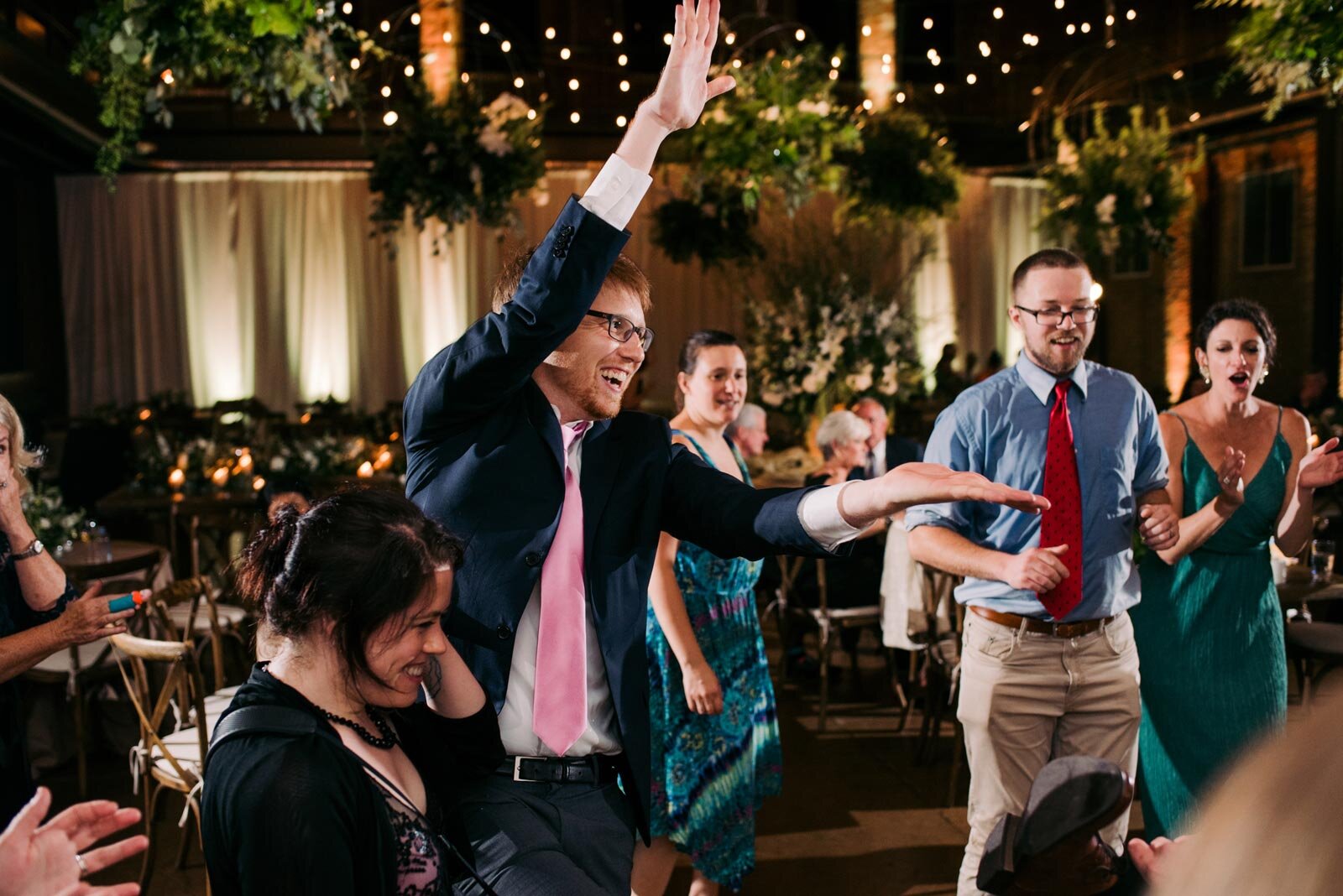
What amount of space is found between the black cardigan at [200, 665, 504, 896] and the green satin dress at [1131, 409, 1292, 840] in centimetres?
226

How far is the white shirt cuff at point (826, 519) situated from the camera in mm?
1631

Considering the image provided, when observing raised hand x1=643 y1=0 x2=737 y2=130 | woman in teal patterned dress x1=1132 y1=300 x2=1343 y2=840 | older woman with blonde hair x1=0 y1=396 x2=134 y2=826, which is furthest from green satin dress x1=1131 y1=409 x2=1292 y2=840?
older woman with blonde hair x1=0 y1=396 x2=134 y2=826

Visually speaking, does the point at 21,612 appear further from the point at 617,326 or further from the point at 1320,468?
the point at 1320,468

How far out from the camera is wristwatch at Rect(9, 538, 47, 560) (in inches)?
105

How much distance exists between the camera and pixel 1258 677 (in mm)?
3035

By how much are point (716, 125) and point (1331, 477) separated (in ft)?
15.2

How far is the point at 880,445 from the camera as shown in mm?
6238

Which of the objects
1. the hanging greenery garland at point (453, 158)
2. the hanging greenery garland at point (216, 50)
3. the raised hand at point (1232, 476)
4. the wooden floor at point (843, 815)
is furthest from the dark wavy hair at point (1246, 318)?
the hanging greenery garland at point (453, 158)

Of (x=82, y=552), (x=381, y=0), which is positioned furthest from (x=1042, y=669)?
(x=381, y=0)

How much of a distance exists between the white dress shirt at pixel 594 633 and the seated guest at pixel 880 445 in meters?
4.27

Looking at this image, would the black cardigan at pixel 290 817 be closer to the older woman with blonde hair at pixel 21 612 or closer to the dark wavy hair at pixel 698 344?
the older woman with blonde hair at pixel 21 612

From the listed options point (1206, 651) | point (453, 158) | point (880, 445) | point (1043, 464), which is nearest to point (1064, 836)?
point (1043, 464)

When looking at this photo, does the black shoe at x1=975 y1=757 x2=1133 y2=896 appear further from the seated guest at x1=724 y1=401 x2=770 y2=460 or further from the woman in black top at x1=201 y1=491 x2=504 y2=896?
the seated guest at x1=724 y1=401 x2=770 y2=460

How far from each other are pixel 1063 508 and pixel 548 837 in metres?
1.55
